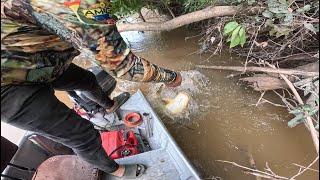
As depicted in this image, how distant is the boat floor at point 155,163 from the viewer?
2.40 meters

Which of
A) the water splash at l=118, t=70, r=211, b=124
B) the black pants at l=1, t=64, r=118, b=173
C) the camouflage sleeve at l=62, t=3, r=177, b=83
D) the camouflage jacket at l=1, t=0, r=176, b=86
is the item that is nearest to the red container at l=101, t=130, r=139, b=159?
the black pants at l=1, t=64, r=118, b=173

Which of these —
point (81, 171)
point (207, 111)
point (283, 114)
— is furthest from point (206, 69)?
point (81, 171)

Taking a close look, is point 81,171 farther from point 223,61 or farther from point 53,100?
point 223,61

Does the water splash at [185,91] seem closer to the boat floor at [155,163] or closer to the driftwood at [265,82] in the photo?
the driftwood at [265,82]

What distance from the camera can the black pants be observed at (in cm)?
175

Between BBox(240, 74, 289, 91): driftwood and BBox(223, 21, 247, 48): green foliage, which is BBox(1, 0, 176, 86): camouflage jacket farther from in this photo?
BBox(240, 74, 289, 91): driftwood

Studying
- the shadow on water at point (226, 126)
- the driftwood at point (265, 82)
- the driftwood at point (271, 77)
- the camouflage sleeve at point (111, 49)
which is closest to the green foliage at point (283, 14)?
the driftwood at point (271, 77)

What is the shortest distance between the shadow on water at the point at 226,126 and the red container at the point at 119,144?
1.60ft

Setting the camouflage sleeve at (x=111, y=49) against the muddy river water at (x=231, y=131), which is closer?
the camouflage sleeve at (x=111, y=49)

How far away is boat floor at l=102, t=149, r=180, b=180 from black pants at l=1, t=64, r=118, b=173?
0.54 feet

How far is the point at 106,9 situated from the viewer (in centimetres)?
159

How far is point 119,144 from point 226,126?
909mm

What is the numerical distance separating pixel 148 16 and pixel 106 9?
2617 mm

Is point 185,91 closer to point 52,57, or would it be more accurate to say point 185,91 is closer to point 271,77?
point 271,77
